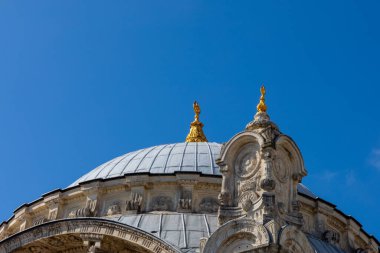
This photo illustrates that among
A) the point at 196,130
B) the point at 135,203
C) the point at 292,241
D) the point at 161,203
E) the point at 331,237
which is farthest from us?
the point at 196,130

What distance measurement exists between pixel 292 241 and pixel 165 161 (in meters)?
9.82

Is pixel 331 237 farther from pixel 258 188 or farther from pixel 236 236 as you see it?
pixel 236 236

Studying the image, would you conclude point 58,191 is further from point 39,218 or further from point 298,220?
point 298,220

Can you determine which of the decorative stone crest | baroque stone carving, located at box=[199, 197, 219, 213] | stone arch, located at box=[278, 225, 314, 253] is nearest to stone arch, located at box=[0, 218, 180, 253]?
the decorative stone crest

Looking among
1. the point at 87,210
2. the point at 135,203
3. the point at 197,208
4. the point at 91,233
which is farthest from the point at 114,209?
the point at 91,233

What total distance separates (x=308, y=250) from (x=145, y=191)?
814cm

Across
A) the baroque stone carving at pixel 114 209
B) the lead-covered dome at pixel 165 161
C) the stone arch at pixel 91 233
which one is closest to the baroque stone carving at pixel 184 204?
the lead-covered dome at pixel 165 161

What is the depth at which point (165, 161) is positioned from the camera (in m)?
33.4

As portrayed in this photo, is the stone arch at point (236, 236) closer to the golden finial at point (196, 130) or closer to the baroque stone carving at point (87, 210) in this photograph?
the baroque stone carving at point (87, 210)

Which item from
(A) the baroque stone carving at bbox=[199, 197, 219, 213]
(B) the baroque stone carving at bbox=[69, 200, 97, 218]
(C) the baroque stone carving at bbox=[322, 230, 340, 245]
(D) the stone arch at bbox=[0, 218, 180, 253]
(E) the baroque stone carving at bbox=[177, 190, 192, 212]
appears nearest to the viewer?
(D) the stone arch at bbox=[0, 218, 180, 253]

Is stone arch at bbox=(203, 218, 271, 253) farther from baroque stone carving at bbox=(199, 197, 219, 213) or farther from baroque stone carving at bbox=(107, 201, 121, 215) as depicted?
baroque stone carving at bbox=(107, 201, 121, 215)

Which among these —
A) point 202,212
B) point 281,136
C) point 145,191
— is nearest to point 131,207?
point 145,191

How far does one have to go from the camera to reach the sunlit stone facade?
2522 cm

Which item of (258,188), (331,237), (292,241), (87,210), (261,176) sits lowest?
(292,241)
